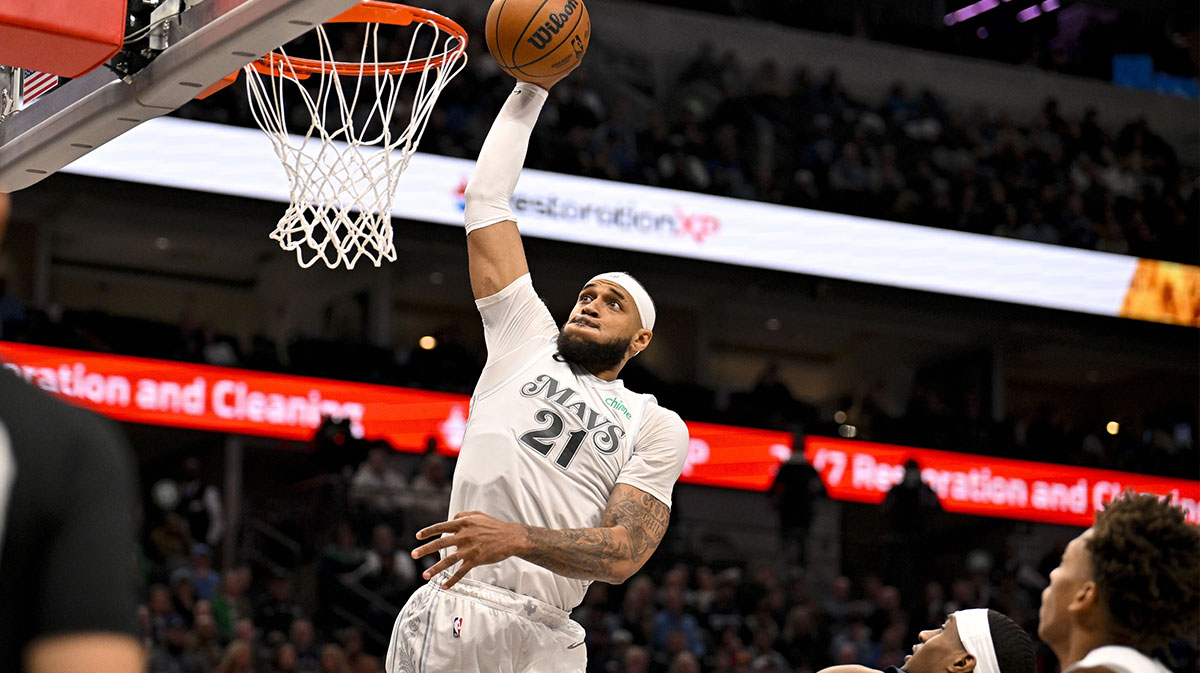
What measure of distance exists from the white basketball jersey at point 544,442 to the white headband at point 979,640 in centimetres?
100

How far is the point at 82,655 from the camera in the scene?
1.35 meters

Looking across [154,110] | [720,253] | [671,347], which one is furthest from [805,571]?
[154,110]

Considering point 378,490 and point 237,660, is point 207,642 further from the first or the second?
point 378,490

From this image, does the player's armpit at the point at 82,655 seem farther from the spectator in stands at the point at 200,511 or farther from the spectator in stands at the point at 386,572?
the spectator in stands at the point at 200,511

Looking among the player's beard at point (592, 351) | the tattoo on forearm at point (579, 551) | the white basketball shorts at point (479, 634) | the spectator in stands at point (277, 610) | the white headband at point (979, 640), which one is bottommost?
the spectator in stands at point (277, 610)

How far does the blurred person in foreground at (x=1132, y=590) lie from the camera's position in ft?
7.98

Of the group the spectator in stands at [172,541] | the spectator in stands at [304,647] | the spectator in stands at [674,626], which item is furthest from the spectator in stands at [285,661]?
the spectator in stands at [674,626]

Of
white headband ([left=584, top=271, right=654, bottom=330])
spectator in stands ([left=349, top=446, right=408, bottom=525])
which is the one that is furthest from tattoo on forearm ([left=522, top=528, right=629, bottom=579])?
spectator in stands ([left=349, top=446, right=408, bottom=525])

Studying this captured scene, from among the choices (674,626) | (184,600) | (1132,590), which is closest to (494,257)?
(1132,590)

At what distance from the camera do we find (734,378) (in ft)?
70.8

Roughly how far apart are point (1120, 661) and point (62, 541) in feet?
5.74

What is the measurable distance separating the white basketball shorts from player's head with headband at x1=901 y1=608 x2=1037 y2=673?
3.32 ft

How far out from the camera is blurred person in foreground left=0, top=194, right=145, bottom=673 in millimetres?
1356

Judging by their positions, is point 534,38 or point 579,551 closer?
point 579,551
